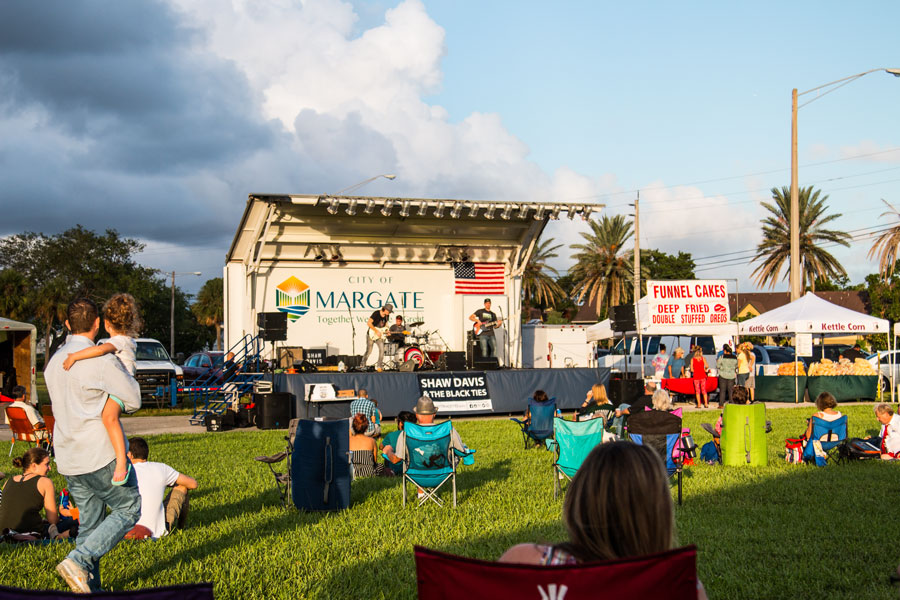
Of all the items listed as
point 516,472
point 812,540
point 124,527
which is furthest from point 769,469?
point 124,527

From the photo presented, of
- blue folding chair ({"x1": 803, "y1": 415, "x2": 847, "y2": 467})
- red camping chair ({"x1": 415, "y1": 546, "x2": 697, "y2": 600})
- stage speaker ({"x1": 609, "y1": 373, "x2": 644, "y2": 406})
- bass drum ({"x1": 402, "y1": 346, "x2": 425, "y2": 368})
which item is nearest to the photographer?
red camping chair ({"x1": 415, "y1": 546, "x2": 697, "y2": 600})

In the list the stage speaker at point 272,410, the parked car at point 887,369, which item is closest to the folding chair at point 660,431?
the stage speaker at point 272,410

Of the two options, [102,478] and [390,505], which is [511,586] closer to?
[102,478]

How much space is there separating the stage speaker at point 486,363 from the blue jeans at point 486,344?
1.16ft

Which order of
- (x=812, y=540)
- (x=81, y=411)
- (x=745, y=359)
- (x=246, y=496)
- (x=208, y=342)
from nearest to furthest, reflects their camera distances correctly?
(x=81, y=411)
(x=812, y=540)
(x=246, y=496)
(x=745, y=359)
(x=208, y=342)

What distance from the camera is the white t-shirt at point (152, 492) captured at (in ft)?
21.1

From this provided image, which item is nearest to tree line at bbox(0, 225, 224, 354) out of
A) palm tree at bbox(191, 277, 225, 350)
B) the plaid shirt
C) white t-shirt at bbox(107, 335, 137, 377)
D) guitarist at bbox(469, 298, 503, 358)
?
palm tree at bbox(191, 277, 225, 350)

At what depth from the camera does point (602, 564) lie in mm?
2102

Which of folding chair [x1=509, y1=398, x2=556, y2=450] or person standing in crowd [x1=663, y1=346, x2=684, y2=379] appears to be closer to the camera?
folding chair [x1=509, y1=398, x2=556, y2=450]

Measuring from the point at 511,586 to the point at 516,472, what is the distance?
7.90 metres

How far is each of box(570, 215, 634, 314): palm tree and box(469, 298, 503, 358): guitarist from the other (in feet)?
97.7

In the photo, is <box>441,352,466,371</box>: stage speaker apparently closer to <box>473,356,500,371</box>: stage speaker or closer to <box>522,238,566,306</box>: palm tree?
<box>473,356,500,371</box>: stage speaker

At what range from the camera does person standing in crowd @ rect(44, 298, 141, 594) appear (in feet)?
14.0

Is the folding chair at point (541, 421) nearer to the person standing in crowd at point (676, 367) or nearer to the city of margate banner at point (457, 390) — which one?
the city of margate banner at point (457, 390)
